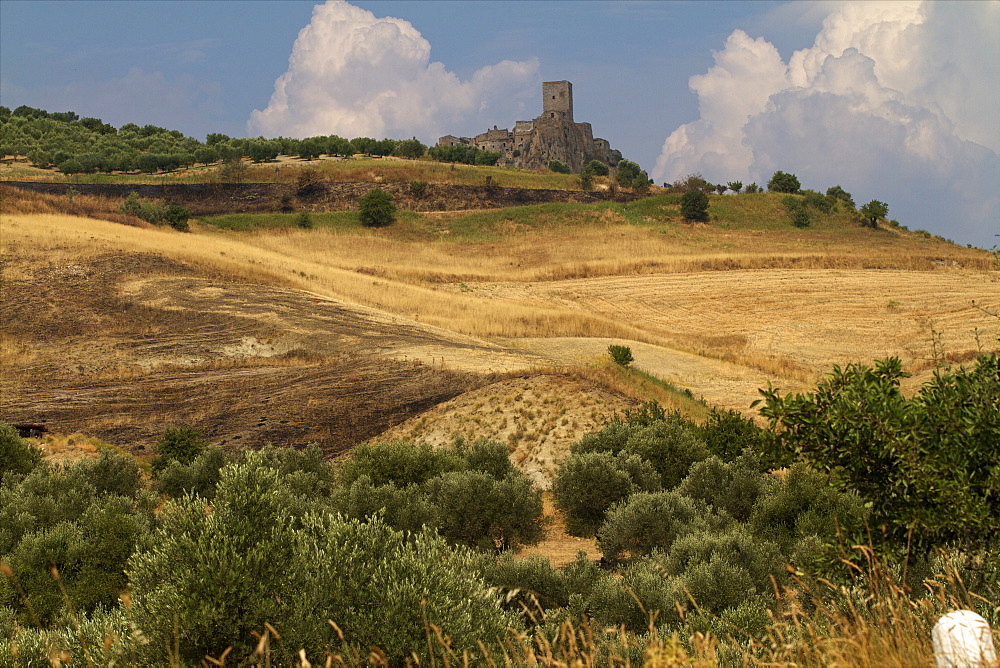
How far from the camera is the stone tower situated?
132875mm

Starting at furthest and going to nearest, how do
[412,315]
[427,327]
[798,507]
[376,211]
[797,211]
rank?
[797,211] < [376,211] < [412,315] < [427,327] < [798,507]

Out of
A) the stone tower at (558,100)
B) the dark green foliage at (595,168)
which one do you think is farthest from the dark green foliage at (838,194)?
the stone tower at (558,100)

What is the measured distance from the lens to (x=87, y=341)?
3134 centimetres

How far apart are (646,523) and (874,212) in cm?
6830

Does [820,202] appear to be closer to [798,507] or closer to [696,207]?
[696,207]

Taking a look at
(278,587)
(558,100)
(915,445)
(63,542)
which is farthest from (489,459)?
(558,100)

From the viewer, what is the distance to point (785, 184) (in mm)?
85312

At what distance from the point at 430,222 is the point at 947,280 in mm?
42784

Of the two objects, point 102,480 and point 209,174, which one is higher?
point 209,174

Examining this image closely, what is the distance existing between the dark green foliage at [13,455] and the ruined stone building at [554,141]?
108m

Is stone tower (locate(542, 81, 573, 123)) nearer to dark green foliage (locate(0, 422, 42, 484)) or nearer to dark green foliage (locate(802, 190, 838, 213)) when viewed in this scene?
dark green foliage (locate(802, 190, 838, 213))

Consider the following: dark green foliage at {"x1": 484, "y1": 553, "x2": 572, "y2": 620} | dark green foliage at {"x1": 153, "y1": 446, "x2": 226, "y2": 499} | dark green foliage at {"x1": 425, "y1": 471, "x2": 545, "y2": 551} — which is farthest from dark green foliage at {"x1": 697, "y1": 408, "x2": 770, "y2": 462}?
dark green foliage at {"x1": 153, "y1": 446, "x2": 226, "y2": 499}

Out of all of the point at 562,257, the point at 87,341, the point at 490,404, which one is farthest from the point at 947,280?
the point at 87,341

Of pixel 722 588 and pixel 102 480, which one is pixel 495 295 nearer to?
pixel 102 480
